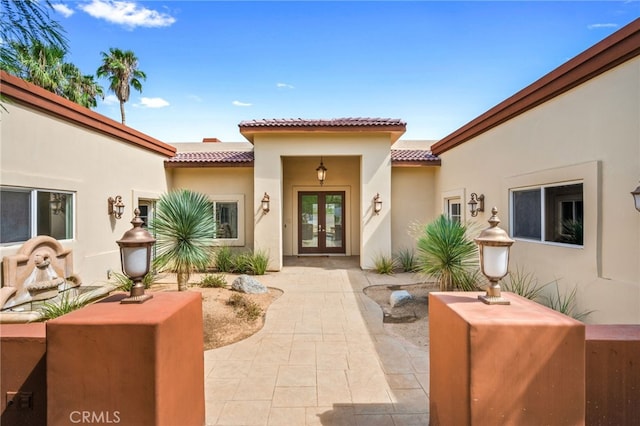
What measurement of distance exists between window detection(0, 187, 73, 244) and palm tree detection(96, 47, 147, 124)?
17685 millimetres

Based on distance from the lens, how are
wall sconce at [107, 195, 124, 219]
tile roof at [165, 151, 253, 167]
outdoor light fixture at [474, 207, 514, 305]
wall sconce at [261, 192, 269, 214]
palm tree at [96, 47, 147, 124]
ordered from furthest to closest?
palm tree at [96, 47, 147, 124], tile roof at [165, 151, 253, 167], wall sconce at [261, 192, 269, 214], wall sconce at [107, 195, 124, 219], outdoor light fixture at [474, 207, 514, 305]

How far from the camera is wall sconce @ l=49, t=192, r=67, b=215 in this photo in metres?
6.61

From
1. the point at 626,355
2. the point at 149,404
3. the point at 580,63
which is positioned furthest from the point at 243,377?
the point at 580,63

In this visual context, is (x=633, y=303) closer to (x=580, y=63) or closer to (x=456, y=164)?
(x=580, y=63)

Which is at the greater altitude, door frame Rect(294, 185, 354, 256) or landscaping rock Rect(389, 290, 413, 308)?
door frame Rect(294, 185, 354, 256)

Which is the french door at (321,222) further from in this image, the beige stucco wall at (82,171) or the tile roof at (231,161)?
the beige stucco wall at (82,171)

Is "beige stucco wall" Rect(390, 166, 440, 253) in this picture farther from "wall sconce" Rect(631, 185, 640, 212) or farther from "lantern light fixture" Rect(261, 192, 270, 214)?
"wall sconce" Rect(631, 185, 640, 212)

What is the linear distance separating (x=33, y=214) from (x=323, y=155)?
7.51 m

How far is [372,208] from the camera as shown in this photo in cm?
1059

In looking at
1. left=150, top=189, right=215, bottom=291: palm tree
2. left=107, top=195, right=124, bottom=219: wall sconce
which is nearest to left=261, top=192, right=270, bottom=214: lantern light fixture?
left=150, top=189, right=215, bottom=291: palm tree

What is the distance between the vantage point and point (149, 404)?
209 centimetres

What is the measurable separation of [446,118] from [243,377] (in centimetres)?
1349

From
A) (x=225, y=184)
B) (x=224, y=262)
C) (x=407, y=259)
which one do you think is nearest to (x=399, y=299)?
(x=407, y=259)

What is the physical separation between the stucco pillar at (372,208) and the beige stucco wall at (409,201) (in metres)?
1.03
